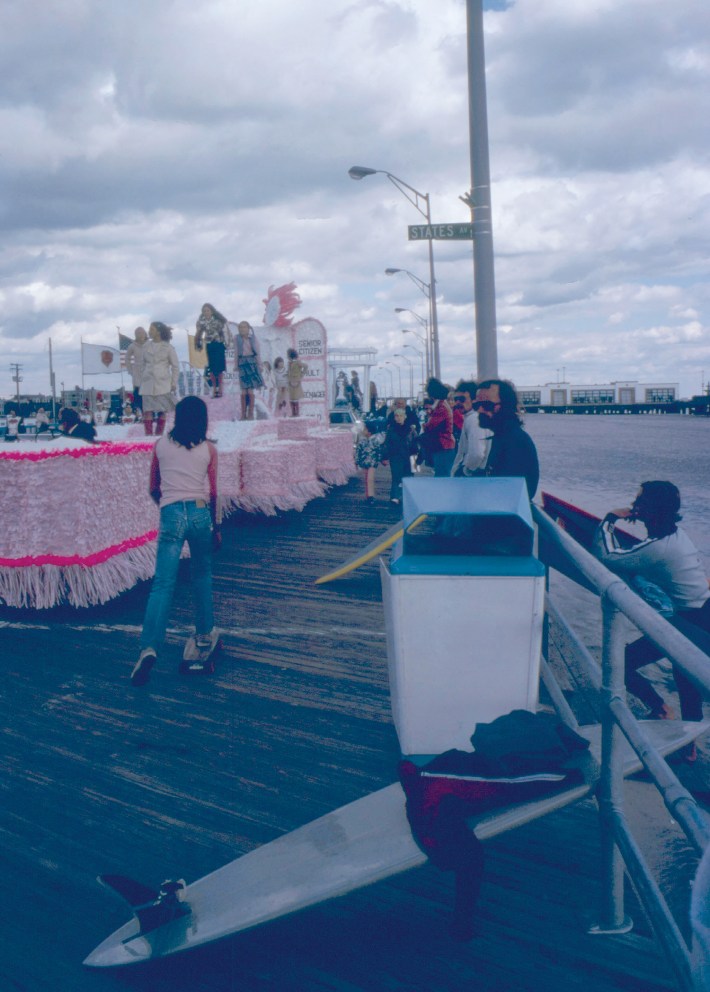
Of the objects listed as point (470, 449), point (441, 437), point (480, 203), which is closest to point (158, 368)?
point (441, 437)

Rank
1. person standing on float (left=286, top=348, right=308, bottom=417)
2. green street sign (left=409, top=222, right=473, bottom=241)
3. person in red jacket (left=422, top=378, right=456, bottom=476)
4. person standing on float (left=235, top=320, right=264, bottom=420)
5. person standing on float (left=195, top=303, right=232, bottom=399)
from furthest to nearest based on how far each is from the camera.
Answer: person standing on float (left=286, top=348, right=308, bottom=417), person standing on float (left=235, top=320, right=264, bottom=420), person standing on float (left=195, top=303, right=232, bottom=399), person in red jacket (left=422, top=378, right=456, bottom=476), green street sign (left=409, top=222, right=473, bottom=241)

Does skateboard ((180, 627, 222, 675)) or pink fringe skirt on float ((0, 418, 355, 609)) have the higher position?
pink fringe skirt on float ((0, 418, 355, 609))

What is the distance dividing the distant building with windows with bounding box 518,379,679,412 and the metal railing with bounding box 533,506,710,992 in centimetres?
12378

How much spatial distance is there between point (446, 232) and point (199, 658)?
576 cm

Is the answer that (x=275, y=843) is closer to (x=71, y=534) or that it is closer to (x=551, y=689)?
(x=551, y=689)

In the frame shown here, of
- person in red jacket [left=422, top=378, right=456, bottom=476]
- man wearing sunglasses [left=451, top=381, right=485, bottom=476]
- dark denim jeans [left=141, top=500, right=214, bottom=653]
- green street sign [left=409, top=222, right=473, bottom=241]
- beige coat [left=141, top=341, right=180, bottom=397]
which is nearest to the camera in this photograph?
dark denim jeans [left=141, top=500, right=214, bottom=653]

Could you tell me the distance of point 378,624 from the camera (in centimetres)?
623

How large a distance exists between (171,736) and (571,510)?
2459mm

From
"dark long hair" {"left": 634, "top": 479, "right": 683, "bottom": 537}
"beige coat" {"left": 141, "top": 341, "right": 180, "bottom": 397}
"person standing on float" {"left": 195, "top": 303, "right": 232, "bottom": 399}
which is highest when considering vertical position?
"person standing on float" {"left": 195, "top": 303, "right": 232, "bottom": 399}

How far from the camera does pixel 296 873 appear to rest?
2.58m

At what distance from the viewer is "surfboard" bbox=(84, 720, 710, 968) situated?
241 cm

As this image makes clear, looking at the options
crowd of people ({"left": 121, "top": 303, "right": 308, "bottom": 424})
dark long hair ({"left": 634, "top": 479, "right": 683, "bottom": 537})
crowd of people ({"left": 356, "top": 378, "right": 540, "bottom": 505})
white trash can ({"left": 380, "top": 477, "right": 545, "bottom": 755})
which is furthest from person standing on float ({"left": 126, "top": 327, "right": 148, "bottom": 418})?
white trash can ({"left": 380, "top": 477, "right": 545, "bottom": 755})

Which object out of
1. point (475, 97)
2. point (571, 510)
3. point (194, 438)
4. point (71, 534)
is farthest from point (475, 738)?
point (475, 97)

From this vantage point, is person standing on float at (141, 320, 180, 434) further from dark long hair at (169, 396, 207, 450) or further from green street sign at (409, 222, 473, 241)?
dark long hair at (169, 396, 207, 450)
